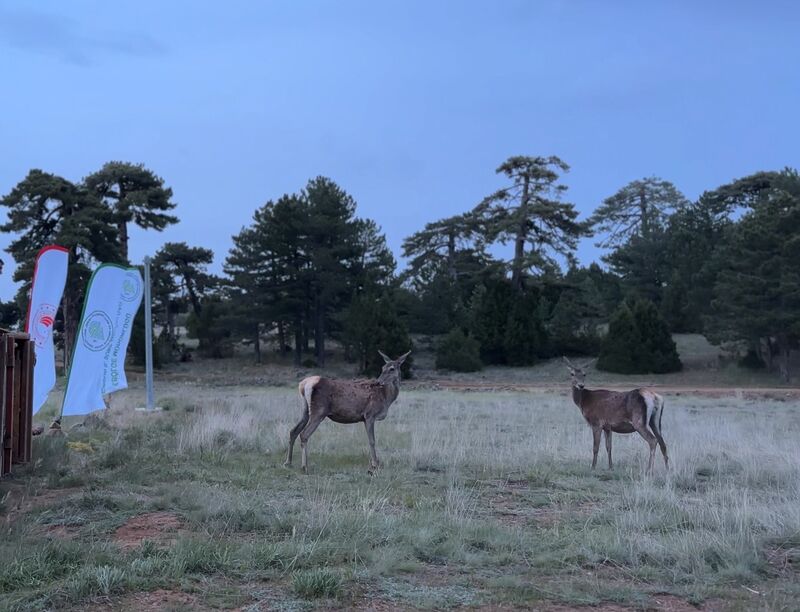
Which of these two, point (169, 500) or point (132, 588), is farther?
point (169, 500)

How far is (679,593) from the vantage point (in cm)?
575

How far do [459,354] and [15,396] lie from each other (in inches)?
1673

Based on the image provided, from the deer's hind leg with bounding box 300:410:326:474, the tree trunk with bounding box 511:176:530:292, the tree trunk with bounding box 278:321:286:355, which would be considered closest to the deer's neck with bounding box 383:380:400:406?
the deer's hind leg with bounding box 300:410:326:474

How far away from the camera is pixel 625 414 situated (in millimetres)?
12359

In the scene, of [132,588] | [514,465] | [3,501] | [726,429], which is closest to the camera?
[132,588]

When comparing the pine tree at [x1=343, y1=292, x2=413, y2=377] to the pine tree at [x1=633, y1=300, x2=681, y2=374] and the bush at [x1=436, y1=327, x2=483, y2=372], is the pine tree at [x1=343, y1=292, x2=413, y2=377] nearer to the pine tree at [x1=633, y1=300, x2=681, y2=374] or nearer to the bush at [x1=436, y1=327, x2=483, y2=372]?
the bush at [x1=436, y1=327, x2=483, y2=372]

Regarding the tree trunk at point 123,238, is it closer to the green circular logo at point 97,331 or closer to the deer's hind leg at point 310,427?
the green circular logo at point 97,331

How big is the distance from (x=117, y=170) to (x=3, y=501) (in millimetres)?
45483

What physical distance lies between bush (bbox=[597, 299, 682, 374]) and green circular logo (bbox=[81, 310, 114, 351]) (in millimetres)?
38796

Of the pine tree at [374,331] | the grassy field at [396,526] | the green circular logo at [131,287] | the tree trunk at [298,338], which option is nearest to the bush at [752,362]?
the pine tree at [374,331]

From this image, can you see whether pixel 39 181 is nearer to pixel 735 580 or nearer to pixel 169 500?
pixel 169 500

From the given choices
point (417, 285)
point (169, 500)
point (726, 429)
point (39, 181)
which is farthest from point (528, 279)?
point (169, 500)

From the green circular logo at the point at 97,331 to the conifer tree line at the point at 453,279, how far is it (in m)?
26.9

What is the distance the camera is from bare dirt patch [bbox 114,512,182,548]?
274 inches
